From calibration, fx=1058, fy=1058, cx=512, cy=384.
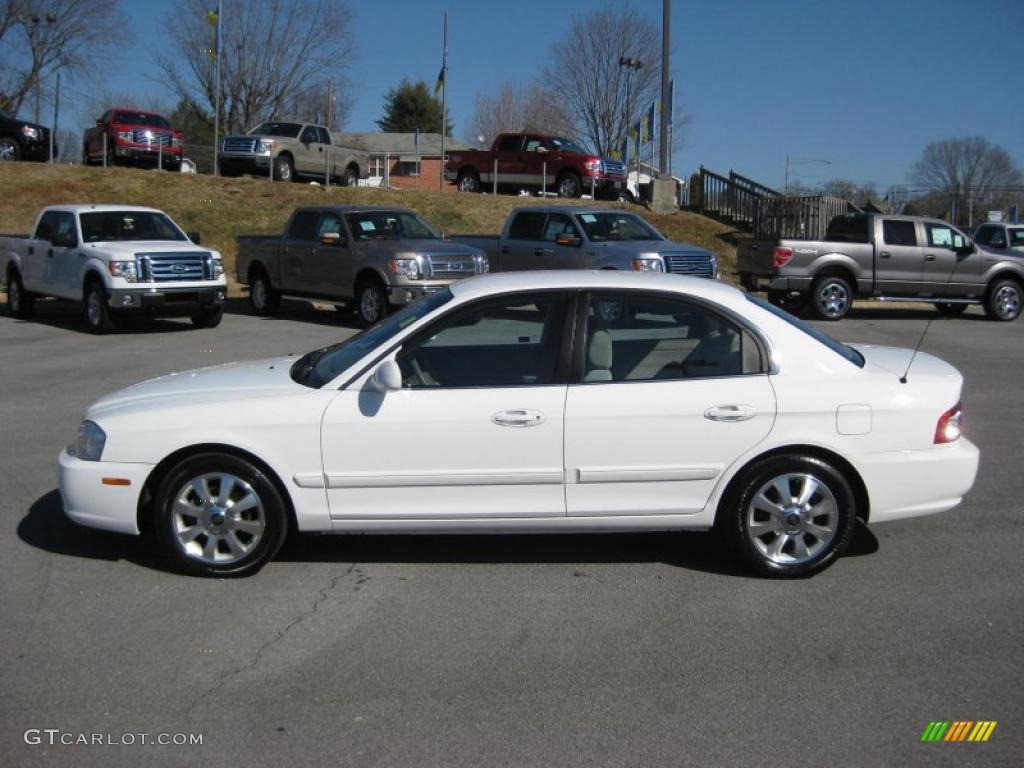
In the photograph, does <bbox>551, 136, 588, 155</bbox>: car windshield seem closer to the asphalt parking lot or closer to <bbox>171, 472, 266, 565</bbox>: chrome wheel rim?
the asphalt parking lot

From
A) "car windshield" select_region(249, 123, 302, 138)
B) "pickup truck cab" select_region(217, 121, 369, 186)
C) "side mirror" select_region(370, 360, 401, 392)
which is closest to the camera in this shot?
"side mirror" select_region(370, 360, 401, 392)

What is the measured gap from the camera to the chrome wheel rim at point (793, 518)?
17.4 ft

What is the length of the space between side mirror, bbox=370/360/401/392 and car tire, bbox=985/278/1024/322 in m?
17.1

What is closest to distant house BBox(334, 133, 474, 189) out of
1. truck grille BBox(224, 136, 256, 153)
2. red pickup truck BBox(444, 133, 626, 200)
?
red pickup truck BBox(444, 133, 626, 200)

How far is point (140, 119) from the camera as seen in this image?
32250 mm

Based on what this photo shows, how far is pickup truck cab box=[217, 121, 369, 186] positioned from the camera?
31.2 metres

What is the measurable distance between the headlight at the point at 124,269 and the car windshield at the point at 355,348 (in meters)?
10.4

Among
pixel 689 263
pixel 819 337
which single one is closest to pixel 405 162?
pixel 689 263

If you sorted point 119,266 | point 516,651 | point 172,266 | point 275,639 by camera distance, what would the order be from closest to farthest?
point 516,651 < point 275,639 < point 119,266 < point 172,266

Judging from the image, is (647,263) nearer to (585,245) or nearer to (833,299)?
(585,245)

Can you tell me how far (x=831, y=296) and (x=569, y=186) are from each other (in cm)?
1345

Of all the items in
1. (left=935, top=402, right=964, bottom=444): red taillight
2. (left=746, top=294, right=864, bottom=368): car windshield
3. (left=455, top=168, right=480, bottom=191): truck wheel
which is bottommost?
(left=935, top=402, right=964, bottom=444): red taillight

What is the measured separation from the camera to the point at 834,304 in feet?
61.4

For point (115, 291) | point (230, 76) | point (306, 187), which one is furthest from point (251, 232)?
point (230, 76)
